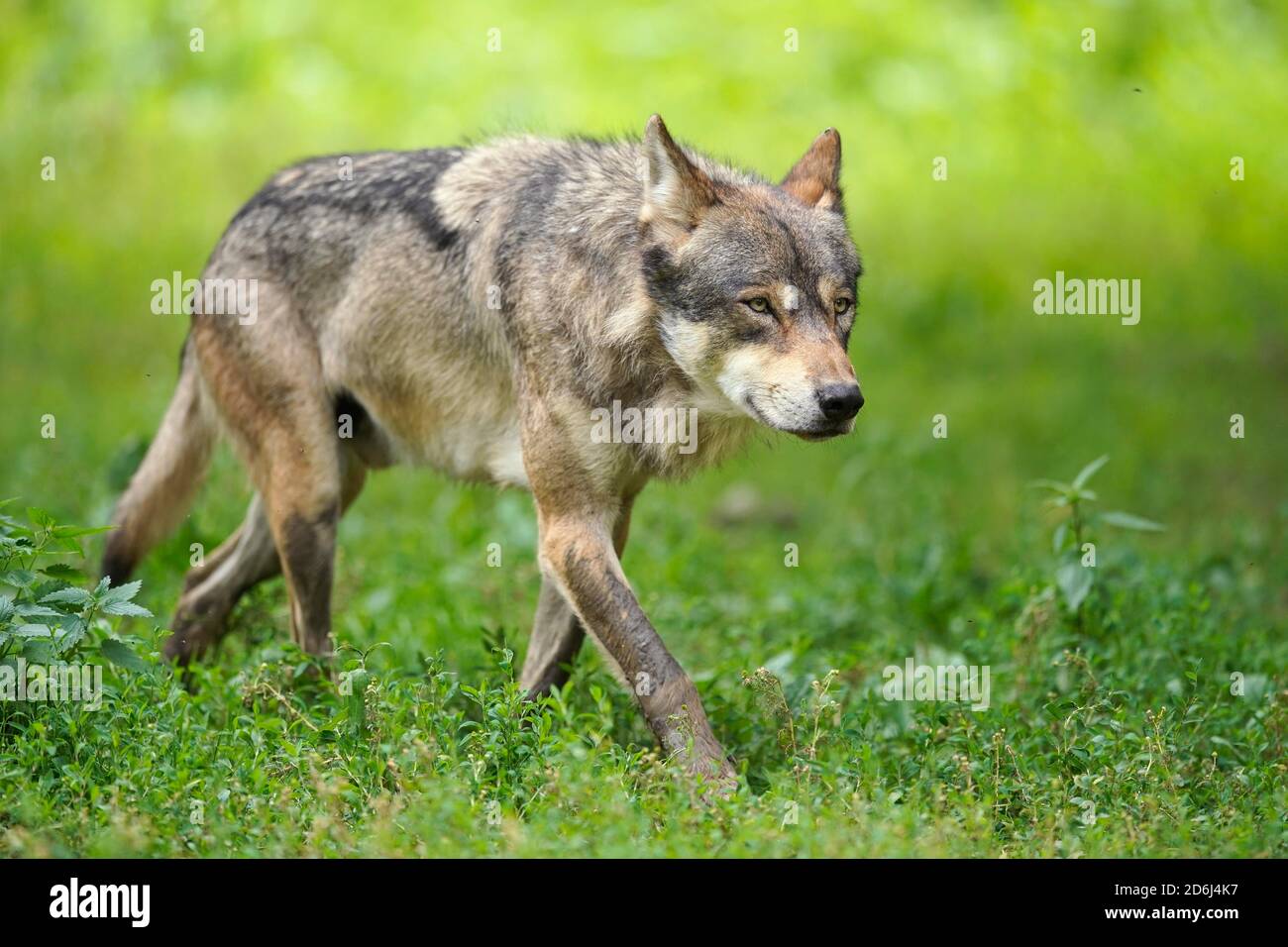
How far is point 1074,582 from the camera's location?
7.21 meters

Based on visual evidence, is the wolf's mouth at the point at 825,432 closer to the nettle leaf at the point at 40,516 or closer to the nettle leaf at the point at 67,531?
the nettle leaf at the point at 67,531

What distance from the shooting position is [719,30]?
56.4 ft

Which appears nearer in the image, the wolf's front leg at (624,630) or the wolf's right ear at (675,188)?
the wolf's front leg at (624,630)

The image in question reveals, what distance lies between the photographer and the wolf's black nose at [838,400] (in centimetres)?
562

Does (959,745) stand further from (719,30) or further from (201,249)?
(719,30)

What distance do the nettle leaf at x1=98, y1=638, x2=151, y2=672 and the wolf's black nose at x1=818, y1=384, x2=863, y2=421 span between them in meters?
2.65

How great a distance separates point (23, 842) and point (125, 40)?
44.1 ft

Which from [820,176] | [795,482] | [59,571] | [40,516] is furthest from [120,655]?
[795,482]

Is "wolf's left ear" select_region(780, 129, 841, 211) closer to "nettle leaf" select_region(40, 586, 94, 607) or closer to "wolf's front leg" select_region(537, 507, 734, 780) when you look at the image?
"wolf's front leg" select_region(537, 507, 734, 780)

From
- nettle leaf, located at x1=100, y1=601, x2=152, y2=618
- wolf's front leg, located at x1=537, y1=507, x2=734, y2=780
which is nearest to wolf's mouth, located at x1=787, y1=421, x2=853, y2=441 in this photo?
wolf's front leg, located at x1=537, y1=507, x2=734, y2=780

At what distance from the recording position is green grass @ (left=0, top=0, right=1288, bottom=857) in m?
5.41

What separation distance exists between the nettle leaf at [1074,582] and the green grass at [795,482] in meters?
0.08

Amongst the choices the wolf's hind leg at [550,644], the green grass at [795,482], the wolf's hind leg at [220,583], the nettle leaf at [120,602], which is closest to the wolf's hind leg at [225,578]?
the wolf's hind leg at [220,583]

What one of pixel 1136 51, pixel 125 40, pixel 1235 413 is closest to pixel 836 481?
pixel 1235 413
